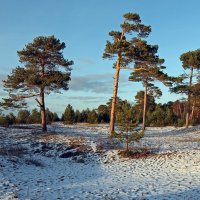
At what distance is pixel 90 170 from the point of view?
20.3 meters

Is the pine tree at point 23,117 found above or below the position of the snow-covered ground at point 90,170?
above

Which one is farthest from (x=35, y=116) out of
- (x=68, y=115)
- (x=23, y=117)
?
(x=68, y=115)

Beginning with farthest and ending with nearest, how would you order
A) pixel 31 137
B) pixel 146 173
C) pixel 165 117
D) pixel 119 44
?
pixel 165 117
pixel 119 44
pixel 31 137
pixel 146 173

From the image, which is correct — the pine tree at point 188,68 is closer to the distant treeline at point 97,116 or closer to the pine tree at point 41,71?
the distant treeline at point 97,116

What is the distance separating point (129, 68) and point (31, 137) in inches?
495

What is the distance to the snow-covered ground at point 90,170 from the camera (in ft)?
43.3

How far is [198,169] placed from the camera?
18.8m

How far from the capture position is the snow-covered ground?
1320 centimetres

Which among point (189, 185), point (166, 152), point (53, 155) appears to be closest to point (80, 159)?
point (53, 155)

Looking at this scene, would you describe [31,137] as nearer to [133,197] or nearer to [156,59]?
[156,59]

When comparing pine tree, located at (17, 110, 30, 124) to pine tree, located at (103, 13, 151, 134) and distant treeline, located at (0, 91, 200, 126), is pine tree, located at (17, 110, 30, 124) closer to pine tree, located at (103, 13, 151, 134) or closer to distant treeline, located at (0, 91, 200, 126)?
distant treeline, located at (0, 91, 200, 126)

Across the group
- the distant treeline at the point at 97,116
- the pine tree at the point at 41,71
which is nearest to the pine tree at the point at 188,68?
the distant treeline at the point at 97,116

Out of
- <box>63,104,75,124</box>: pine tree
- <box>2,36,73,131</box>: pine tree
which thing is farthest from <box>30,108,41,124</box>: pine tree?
<box>2,36,73,131</box>: pine tree

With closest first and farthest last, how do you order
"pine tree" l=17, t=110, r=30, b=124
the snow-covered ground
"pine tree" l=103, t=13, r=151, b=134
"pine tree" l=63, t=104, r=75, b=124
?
the snow-covered ground < "pine tree" l=103, t=13, r=151, b=134 < "pine tree" l=17, t=110, r=30, b=124 < "pine tree" l=63, t=104, r=75, b=124
